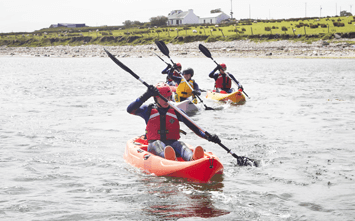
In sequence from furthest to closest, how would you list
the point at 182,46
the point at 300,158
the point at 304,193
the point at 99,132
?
the point at 182,46 < the point at 99,132 < the point at 300,158 < the point at 304,193

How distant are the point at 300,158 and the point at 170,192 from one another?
3480 millimetres

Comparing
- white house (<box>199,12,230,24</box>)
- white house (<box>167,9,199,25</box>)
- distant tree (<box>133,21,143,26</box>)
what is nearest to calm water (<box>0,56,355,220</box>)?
white house (<box>199,12,230,24</box>)

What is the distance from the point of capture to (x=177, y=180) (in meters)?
6.98

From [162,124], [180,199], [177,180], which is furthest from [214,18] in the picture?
[180,199]

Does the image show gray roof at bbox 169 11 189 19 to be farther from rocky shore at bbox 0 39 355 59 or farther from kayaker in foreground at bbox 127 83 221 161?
kayaker in foreground at bbox 127 83 221 161

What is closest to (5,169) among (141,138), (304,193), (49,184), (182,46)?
(49,184)

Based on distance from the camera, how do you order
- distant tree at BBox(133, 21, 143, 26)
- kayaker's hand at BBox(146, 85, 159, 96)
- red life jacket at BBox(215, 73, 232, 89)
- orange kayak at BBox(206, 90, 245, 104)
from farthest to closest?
distant tree at BBox(133, 21, 143, 26), red life jacket at BBox(215, 73, 232, 89), orange kayak at BBox(206, 90, 245, 104), kayaker's hand at BBox(146, 85, 159, 96)

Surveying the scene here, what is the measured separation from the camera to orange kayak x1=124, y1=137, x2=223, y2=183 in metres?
6.70

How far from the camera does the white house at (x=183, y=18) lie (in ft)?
308

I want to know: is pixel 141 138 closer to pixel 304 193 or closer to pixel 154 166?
pixel 154 166

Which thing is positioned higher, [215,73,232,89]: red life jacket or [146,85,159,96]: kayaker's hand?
[146,85,159,96]: kayaker's hand

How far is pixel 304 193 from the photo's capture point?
657cm

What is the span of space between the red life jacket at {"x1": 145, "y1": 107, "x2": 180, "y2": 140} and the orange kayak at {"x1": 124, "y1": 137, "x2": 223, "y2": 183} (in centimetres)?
43

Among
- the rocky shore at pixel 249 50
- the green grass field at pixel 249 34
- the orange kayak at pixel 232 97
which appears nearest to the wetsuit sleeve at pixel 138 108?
the orange kayak at pixel 232 97
